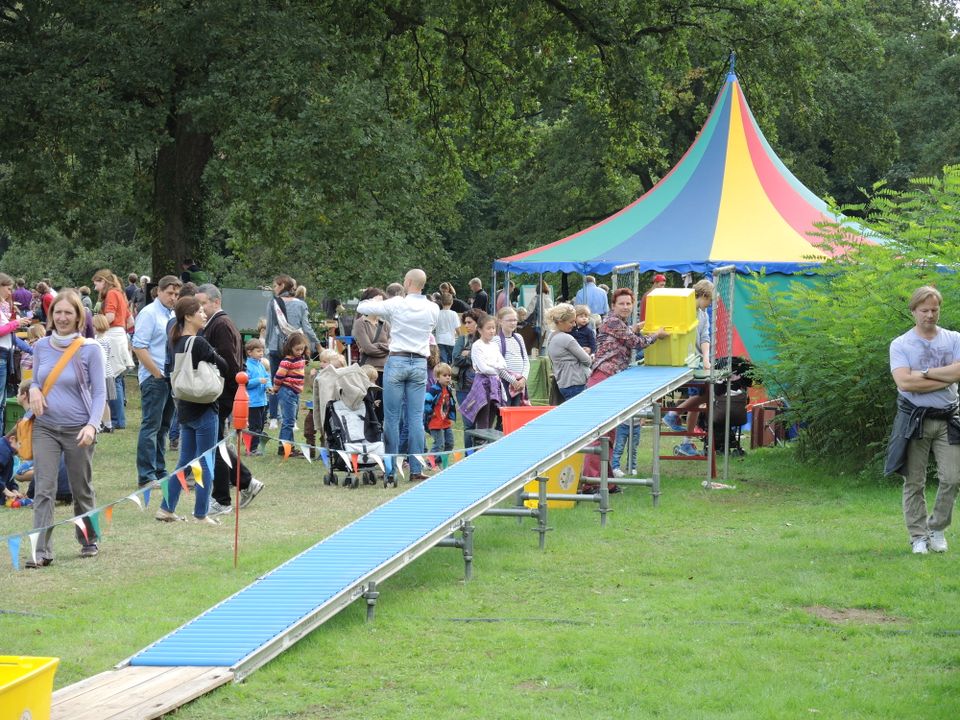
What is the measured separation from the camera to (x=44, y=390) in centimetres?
928

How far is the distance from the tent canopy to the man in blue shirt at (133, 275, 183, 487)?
855cm

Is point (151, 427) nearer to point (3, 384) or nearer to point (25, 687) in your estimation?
point (3, 384)

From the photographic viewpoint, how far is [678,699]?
6.50 m

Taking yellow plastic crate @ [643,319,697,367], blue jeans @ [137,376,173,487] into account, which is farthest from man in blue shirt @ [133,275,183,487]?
yellow plastic crate @ [643,319,697,367]

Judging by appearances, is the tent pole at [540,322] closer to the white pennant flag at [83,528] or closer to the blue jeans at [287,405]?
the blue jeans at [287,405]

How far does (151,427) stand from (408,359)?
2.52 meters

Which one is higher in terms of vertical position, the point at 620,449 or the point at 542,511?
the point at 620,449

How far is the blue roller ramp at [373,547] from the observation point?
7102 millimetres

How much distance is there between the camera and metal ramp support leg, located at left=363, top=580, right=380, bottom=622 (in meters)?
7.99

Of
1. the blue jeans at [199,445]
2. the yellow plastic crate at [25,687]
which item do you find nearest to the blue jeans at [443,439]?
the blue jeans at [199,445]

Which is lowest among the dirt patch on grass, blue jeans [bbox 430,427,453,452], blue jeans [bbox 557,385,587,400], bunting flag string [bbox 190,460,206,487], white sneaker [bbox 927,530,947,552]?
the dirt patch on grass

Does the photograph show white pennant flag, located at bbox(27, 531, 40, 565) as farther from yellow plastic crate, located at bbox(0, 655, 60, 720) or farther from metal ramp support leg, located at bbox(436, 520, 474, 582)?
yellow plastic crate, located at bbox(0, 655, 60, 720)

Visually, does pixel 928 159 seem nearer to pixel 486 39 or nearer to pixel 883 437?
pixel 486 39

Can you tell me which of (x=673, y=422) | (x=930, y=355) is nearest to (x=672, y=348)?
(x=673, y=422)
